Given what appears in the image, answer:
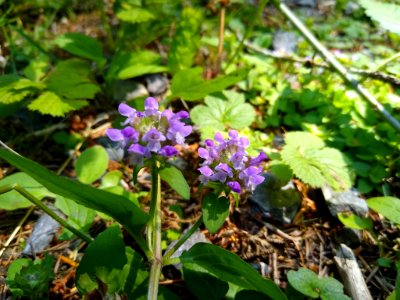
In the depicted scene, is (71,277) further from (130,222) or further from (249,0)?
(249,0)

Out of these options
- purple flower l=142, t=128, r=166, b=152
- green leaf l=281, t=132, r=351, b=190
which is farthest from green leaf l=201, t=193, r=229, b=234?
green leaf l=281, t=132, r=351, b=190

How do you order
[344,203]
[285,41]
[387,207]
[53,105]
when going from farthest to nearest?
[285,41]
[53,105]
[344,203]
[387,207]

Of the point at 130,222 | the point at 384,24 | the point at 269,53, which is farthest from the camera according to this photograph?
the point at 269,53

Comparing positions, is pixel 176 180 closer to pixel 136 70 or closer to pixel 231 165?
pixel 231 165

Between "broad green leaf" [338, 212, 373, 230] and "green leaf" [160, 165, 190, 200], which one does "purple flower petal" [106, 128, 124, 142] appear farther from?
"broad green leaf" [338, 212, 373, 230]

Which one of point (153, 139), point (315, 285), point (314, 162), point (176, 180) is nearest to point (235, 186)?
point (176, 180)

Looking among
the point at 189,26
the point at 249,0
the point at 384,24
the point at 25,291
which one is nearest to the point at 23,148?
the point at 25,291

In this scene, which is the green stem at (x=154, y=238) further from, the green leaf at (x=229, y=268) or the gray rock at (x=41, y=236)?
the gray rock at (x=41, y=236)
